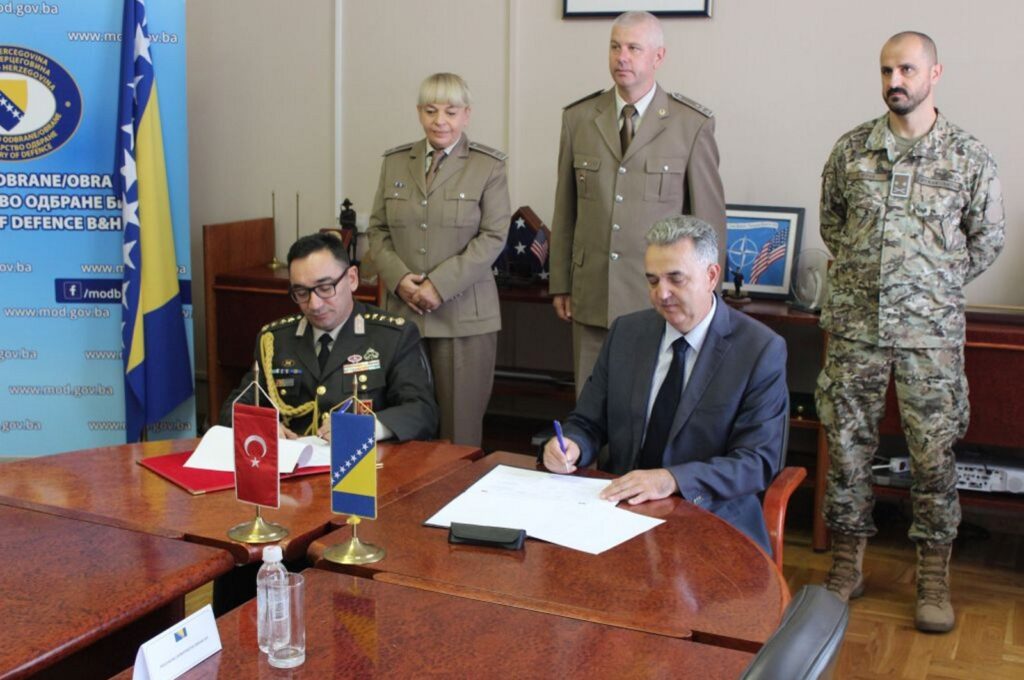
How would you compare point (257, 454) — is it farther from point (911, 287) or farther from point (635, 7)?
point (635, 7)

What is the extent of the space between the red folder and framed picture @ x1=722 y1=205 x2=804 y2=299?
2298 millimetres

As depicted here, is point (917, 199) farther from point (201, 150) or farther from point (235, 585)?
point (201, 150)

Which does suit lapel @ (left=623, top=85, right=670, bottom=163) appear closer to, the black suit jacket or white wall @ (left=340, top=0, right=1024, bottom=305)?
white wall @ (left=340, top=0, right=1024, bottom=305)

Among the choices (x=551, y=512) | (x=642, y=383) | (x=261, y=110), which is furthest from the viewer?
(x=261, y=110)

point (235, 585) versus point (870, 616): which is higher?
point (235, 585)

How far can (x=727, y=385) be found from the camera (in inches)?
93.7

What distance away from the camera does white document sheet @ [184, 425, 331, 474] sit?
90.9 inches

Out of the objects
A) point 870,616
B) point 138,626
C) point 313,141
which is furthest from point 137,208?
point 870,616

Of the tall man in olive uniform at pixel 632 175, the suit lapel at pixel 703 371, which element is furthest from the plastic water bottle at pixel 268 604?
the tall man in olive uniform at pixel 632 175

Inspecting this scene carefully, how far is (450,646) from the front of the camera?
4.90 feet

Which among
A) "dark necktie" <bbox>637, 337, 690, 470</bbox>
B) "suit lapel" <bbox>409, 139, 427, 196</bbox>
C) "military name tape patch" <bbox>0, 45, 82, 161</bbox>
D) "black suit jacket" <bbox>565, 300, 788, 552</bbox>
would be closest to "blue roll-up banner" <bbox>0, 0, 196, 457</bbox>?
"military name tape patch" <bbox>0, 45, 82, 161</bbox>

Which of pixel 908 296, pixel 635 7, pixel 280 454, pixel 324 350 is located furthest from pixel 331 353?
pixel 635 7

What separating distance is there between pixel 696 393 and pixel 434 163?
66.5 inches

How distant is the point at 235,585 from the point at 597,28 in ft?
9.50
